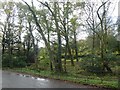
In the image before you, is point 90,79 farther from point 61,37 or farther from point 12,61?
point 12,61

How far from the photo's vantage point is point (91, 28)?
2469 centimetres

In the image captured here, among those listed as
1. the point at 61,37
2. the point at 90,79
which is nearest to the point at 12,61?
the point at 61,37

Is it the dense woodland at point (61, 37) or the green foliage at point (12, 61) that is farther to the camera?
the green foliage at point (12, 61)

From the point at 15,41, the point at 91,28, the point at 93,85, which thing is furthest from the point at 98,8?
the point at 15,41

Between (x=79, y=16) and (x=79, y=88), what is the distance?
1339cm

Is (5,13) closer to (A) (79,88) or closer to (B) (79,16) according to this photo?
(B) (79,16)

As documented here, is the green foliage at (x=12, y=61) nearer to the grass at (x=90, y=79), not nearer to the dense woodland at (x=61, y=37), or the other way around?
the dense woodland at (x=61, y=37)

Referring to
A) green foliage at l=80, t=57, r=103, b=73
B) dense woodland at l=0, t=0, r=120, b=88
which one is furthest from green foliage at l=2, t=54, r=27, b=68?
green foliage at l=80, t=57, r=103, b=73

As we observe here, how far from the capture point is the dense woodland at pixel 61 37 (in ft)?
68.2

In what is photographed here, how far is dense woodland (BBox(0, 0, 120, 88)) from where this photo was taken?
20.8 m

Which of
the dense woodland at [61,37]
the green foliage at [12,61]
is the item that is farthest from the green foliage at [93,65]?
the green foliage at [12,61]

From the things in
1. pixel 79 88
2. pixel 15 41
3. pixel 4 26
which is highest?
pixel 4 26

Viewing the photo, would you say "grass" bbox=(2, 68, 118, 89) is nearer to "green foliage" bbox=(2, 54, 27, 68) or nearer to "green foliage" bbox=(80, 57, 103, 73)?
"green foliage" bbox=(80, 57, 103, 73)

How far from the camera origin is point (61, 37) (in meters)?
24.1
